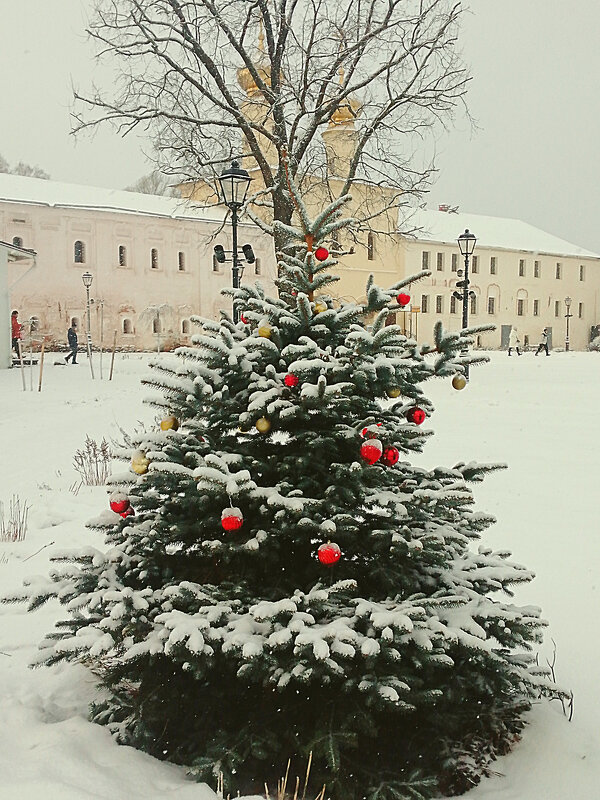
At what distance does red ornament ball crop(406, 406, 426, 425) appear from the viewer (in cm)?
299

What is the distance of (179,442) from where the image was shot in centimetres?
292

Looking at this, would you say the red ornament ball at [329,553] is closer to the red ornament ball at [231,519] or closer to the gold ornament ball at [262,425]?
the red ornament ball at [231,519]

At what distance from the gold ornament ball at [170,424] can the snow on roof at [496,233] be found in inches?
2115

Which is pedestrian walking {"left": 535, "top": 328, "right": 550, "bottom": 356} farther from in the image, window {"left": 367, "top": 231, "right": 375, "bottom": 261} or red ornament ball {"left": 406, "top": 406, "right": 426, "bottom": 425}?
red ornament ball {"left": 406, "top": 406, "right": 426, "bottom": 425}

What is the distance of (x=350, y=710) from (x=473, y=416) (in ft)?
38.7

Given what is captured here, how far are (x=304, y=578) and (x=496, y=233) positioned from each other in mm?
61553

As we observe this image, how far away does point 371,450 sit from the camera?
2643mm

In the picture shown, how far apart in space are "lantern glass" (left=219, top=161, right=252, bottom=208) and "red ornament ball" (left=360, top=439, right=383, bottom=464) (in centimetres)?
1042

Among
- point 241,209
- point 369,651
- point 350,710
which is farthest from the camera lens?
point 241,209

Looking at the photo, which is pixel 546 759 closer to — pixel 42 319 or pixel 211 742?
pixel 211 742

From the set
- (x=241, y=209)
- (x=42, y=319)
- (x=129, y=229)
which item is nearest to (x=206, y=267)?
(x=129, y=229)

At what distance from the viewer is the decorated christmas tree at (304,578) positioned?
8.47 ft

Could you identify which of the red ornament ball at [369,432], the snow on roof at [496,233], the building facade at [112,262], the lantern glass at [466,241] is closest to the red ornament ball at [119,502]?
the red ornament ball at [369,432]

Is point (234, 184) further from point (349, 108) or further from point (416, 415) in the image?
point (416, 415)
